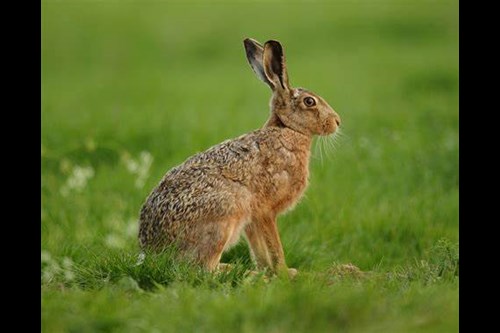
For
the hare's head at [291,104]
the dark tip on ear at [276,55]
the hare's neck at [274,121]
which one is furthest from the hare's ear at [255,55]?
the hare's neck at [274,121]

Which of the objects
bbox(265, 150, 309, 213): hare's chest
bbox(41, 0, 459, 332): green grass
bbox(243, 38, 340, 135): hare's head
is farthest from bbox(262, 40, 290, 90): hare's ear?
bbox(41, 0, 459, 332): green grass

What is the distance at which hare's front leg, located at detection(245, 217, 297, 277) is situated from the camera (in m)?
7.49

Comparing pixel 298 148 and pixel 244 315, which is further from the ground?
pixel 298 148

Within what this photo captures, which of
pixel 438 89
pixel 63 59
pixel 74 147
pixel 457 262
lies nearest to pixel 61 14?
pixel 63 59

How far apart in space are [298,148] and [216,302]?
7.65 feet

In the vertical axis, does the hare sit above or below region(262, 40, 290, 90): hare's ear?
below

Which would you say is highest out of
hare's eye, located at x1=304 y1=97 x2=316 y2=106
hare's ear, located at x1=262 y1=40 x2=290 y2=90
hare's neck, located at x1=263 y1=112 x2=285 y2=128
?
hare's ear, located at x1=262 y1=40 x2=290 y2=90

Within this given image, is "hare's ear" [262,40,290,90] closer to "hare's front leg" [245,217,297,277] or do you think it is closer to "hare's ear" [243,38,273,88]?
"hare's ear" [243,38,273,88]

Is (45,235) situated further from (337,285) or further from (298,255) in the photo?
(337,285)

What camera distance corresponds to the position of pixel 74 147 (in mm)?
11656

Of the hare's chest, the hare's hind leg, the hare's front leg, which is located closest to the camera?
the hare's hind leg

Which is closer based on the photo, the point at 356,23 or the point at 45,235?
the point at 45,235

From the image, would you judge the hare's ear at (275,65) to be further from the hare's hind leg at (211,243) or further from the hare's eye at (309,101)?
the hare's hind leg at (211,243)

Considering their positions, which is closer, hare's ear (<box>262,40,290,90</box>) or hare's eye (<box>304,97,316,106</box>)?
hare's ear (<box>262,40,290,90</box>)
